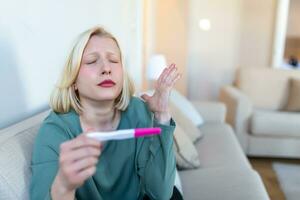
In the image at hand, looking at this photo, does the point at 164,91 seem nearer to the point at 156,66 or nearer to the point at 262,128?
the point at 156,66

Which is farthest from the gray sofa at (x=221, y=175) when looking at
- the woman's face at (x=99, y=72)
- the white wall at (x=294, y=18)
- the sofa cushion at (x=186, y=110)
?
the white wall at (x=294, y=18)

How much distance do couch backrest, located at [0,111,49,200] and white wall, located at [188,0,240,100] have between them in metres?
3.38

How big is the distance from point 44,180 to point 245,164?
1312 mm

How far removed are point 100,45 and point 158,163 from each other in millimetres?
405

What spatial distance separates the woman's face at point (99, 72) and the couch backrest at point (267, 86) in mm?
2609

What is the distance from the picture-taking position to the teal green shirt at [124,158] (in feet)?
3.06

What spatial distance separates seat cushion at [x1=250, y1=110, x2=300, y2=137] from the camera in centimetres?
280

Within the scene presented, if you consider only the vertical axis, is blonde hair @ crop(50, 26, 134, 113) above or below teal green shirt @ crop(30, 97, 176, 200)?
above

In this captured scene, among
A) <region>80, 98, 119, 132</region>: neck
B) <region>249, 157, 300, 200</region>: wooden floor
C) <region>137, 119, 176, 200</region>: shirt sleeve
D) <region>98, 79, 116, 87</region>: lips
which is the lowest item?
<region>249, 157, 300, 200</region>: wooden floor

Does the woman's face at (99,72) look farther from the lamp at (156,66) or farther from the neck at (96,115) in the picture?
the lamp at (156,66)

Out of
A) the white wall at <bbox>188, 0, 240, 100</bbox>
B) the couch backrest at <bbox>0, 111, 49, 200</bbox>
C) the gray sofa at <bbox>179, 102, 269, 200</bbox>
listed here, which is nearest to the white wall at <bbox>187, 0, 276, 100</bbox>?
the white wall at <bbox>188, 0, 240, 100</bbox>

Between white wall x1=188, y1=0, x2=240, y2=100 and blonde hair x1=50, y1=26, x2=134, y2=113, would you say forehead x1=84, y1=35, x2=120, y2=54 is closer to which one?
blonde hair x1=50, y1=26, x2=134, y2=113

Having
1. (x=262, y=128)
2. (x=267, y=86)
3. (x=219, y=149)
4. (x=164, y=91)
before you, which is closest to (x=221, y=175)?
(x=219, y=149)

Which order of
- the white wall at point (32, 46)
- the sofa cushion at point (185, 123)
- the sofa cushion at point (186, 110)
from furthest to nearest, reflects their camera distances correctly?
the sofa cushion at point (186, 110) → the sofa cushion at point (185, 123) → the white wall at point (32, 46)
